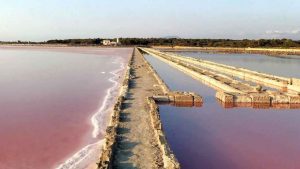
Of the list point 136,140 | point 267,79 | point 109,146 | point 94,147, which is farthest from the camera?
point 267,79

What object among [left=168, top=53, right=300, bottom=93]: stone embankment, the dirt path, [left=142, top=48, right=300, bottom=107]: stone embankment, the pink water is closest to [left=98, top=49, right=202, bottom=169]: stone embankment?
the dirt path

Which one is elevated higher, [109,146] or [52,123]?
[109,146]

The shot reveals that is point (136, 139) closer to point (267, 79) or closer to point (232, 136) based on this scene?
point (232, 136)

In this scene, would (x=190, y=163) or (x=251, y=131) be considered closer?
(x=190, y=163)

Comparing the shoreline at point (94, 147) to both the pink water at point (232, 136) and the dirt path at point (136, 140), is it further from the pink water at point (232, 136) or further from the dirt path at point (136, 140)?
the pink water at point (232, 136)

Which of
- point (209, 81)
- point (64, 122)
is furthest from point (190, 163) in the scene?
point (209, 81)

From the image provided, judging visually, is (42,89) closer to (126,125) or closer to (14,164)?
(126,125)

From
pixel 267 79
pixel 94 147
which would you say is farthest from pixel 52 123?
pixel 267 79

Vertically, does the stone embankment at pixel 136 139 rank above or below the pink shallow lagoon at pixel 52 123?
above

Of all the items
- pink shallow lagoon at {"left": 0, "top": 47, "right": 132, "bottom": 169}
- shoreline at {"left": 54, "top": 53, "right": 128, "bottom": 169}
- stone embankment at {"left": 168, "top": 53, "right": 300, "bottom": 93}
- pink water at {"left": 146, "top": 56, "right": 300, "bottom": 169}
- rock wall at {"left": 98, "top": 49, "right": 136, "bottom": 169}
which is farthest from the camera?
stone embankment at {"left": 168, "top": 53, "right": 300, "bottom": 93}

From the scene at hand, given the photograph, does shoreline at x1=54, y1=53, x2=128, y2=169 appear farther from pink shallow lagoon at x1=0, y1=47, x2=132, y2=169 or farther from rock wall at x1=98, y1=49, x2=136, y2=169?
rock wall at x1=98, y1=49, x2=136, y2=169

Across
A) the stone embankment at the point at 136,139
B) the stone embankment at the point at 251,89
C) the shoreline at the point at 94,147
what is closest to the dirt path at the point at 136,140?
the stone embankment at the point at 136,139
